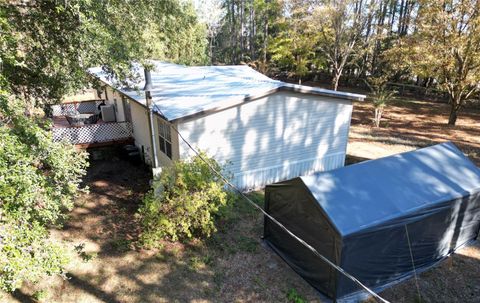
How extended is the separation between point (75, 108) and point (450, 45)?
20018 millimetres

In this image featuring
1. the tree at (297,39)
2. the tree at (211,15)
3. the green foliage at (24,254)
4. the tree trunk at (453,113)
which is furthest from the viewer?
the tree at (211,15)

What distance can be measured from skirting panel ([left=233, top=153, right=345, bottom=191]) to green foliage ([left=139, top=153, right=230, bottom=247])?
9.32 feet

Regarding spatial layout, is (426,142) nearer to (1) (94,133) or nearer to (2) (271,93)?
(2) (271,93)

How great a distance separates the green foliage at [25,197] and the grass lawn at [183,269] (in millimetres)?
1644

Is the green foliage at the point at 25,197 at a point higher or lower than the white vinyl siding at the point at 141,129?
higher

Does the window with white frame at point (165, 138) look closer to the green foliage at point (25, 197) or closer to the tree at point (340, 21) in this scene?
the green foliage at point (25, 197)

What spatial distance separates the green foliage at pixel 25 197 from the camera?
150 inches

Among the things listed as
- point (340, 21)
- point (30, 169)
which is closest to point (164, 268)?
point (30, 169)

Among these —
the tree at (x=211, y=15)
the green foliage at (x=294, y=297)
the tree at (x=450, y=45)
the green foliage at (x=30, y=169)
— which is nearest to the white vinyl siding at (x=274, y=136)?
the green foliage at (x=294, y=297)

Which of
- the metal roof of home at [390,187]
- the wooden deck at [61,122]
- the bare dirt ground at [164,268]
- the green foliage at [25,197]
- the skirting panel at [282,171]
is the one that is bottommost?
the bare dirt ground at [164,268]

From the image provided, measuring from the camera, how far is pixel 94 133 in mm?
13000

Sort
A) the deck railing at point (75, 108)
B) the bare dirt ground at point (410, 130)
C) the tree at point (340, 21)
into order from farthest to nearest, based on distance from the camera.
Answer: the tree at point (340, 21) → the deck railing at point (75, 108) → the bare dirt ground at point (410, 130)

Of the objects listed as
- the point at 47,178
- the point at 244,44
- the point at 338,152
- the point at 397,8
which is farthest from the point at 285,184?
the point at 244,44

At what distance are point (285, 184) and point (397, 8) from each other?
110ft
